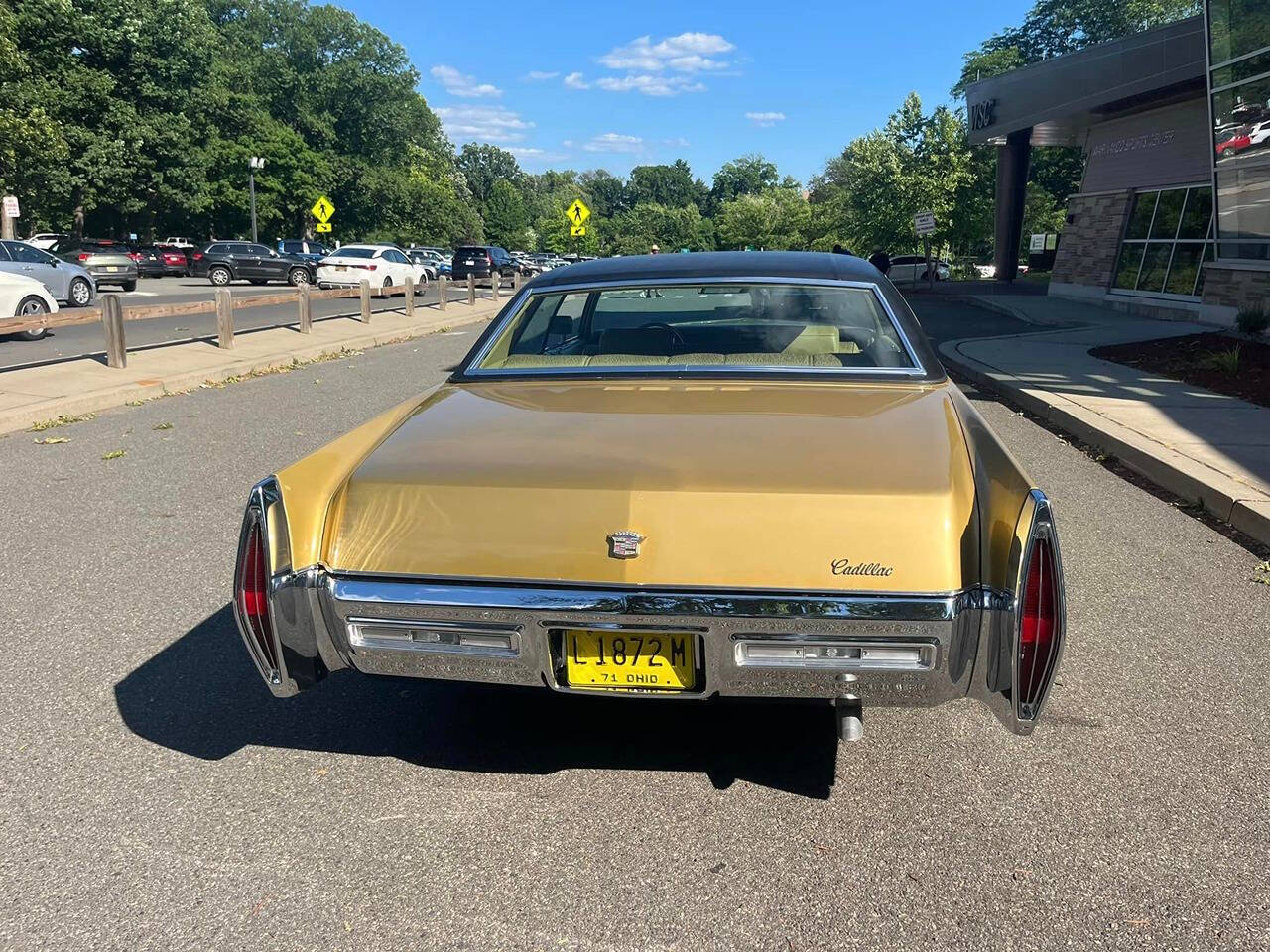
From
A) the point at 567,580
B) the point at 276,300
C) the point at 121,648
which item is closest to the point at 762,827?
the point at 567,580

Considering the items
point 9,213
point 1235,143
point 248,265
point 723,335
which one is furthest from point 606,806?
point 9,213

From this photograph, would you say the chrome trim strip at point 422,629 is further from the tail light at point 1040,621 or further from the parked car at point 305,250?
the parked car at point 305,250

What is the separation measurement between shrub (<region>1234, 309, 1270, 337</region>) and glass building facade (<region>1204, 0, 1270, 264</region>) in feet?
6.72

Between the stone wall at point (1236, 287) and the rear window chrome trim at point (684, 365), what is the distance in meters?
13.9

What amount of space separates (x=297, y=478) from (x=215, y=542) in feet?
9.76

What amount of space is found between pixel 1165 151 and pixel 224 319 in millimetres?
20265

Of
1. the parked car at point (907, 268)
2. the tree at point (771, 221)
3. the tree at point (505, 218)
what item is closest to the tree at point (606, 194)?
the tree at point (505, 218)

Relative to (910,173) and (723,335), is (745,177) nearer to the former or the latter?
(910,173)

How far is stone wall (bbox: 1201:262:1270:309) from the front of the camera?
15.0 metres

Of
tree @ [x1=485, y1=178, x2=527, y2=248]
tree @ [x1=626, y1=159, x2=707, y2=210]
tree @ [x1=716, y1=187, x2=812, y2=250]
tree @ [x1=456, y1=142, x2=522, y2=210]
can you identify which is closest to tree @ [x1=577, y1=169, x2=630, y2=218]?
tree @ [x1=626, y1=159, x2=707, y2=210]

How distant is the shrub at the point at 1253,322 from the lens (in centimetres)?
1293

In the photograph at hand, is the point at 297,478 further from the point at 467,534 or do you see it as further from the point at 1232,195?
the point at 1232,195

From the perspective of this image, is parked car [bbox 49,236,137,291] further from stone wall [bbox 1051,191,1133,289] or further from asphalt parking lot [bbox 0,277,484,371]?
stone wall [bbox 1051,191,1133,289]

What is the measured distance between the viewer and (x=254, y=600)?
2.76 m
